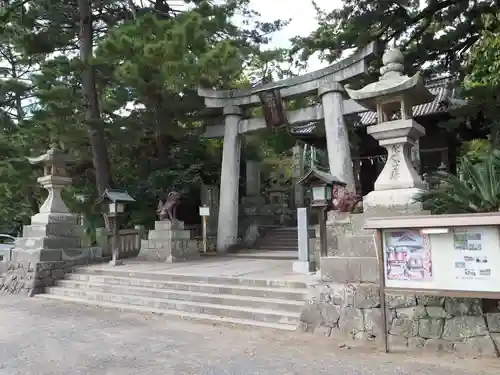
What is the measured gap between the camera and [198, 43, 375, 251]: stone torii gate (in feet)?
40.4

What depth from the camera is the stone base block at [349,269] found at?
566 centimetres

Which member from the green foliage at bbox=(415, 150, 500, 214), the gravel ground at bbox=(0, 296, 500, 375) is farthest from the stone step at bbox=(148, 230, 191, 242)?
the green foliage at bbox=(415, 150, 500, 214)

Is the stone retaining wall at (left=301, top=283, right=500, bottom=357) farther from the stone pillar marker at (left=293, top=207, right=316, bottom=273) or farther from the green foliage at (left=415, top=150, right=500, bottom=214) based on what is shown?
the stone pillar marker at (left=293, top=207, right=316, bottom=273)

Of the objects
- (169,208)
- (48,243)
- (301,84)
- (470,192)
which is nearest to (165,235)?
(169,208)

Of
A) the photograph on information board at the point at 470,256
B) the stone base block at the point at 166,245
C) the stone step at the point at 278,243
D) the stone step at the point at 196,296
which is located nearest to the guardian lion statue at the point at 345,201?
the stone step at the point at 196,296

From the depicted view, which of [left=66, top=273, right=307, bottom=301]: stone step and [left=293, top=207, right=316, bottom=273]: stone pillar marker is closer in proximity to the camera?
[left=66, top=273, right=307, bottom=301]: stone step

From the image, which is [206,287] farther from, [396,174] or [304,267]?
[396,174]

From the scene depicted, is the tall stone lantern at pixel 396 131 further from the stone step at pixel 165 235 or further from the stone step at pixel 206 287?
the stone step at pixel 165 235

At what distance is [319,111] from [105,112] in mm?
6819

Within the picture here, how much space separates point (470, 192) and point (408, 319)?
1716 mm

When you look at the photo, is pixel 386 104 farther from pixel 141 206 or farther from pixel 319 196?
pixel 141 206

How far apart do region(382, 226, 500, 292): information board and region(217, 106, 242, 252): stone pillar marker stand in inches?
376

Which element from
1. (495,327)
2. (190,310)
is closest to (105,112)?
(190,310)

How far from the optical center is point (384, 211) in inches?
230
